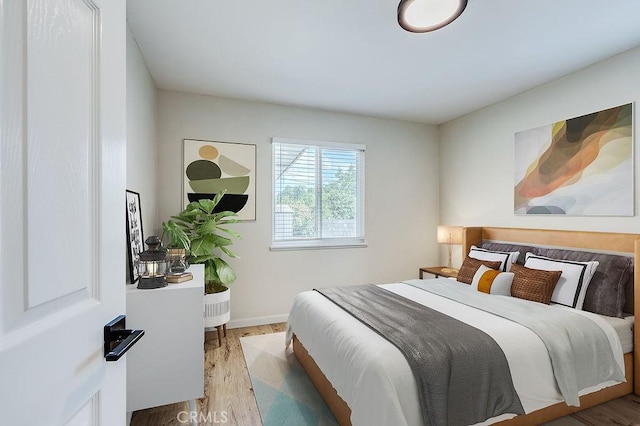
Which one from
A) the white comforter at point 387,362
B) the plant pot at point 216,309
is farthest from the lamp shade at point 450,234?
the plant pot at point 216,309

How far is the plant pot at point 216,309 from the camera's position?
9.54ft

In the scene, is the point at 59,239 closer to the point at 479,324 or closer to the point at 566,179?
the point at 479,324

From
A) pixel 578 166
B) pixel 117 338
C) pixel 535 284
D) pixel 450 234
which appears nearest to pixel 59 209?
pixel 117 338

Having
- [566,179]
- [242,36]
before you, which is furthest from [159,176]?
[566,179]

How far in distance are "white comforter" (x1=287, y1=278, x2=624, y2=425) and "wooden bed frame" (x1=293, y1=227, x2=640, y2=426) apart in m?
0.13

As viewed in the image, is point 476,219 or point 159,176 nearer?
point 159,176

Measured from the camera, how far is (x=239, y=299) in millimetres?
3637

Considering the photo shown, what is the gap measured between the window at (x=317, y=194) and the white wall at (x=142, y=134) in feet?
4.44

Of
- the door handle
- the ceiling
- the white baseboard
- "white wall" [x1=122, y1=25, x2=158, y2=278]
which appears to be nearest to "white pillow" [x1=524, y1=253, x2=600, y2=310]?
the ceiling

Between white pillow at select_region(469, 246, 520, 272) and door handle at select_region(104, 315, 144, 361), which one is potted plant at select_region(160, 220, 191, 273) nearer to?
door handle at select_region(104, 315, 144, 361)

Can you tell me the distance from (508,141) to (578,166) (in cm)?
84

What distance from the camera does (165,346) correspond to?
1.83m

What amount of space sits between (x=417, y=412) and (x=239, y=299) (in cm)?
260

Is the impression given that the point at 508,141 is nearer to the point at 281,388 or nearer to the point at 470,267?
the point at 470,267
